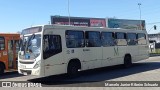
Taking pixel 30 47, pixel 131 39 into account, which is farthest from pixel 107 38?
pixel 30 47

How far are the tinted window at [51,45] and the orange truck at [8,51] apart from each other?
16.5 feet

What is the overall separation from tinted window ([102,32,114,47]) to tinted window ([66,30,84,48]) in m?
2.19

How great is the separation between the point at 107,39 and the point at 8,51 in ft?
20.6

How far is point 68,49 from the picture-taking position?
A: 15.1 m

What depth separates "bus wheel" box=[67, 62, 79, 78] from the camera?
15.2 metres

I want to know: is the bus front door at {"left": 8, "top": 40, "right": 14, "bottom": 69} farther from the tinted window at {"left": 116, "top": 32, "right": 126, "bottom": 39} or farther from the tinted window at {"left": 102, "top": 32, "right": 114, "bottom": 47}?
the tinted window at {"left": 116, "top": 32, "right": 126, "bottom": 39}

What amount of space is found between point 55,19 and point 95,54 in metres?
34.0

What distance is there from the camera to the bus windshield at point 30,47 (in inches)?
540

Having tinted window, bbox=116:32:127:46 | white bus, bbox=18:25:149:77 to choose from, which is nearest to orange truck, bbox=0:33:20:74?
white bus, bbox=18:25:149:77

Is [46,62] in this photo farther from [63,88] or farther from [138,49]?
[138,49]

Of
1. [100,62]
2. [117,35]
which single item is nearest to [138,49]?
[117,35]

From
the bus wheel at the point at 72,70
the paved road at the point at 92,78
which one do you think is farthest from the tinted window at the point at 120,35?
the bus wheel at the point at 72,70

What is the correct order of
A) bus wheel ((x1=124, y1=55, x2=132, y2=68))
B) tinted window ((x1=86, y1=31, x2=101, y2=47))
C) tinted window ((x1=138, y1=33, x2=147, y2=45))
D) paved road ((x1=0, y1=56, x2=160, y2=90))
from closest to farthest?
paved road ((x1=0, y1=56, x2=160, y2=90))
tinted window ((x1=86, y1=31, x2=101, y2=47))
bus wheel ((x1=124, y1=55, x2=132, y2=68))
tinted window ((x1=138, y1=33, x2=147, y2=45))

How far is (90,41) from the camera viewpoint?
16859 millimetres
